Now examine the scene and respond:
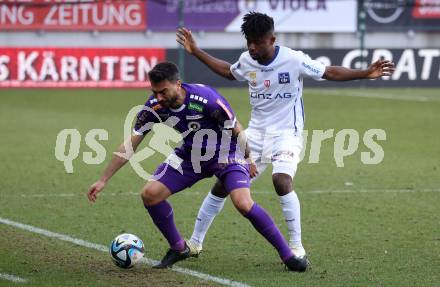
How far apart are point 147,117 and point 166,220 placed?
34.7 inches

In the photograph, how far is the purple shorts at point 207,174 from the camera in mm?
8141

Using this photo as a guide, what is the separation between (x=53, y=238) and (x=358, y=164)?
6.78m

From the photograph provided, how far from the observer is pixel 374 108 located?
23.2 meters

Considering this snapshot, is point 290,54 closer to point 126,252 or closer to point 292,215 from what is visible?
point 292,215

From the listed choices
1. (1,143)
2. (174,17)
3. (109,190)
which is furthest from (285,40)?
(109,190)

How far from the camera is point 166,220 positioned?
828cm

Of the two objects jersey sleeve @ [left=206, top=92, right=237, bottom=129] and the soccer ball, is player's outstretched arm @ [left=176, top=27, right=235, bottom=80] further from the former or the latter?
the soccer ball

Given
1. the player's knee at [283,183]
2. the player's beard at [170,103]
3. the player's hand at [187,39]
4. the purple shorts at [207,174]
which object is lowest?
the player's knee at [283,183]

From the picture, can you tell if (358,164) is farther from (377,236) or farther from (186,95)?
(186,95)

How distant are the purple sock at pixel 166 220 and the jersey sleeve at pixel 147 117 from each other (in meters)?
0.63

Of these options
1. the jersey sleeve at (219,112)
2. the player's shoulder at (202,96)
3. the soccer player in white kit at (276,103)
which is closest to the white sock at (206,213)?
the soccer player in white kit at (276,103)

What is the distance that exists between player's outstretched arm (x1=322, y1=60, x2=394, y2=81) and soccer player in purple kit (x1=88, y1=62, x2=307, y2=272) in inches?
38.1

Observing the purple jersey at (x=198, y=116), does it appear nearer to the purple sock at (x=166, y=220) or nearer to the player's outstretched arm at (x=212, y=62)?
the purple sock at (x=166, y=220)

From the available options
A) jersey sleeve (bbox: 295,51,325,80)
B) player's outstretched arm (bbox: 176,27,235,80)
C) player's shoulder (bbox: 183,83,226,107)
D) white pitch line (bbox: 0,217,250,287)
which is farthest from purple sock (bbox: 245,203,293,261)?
player's outstretched arm (bbox: 176,27,235,80)
